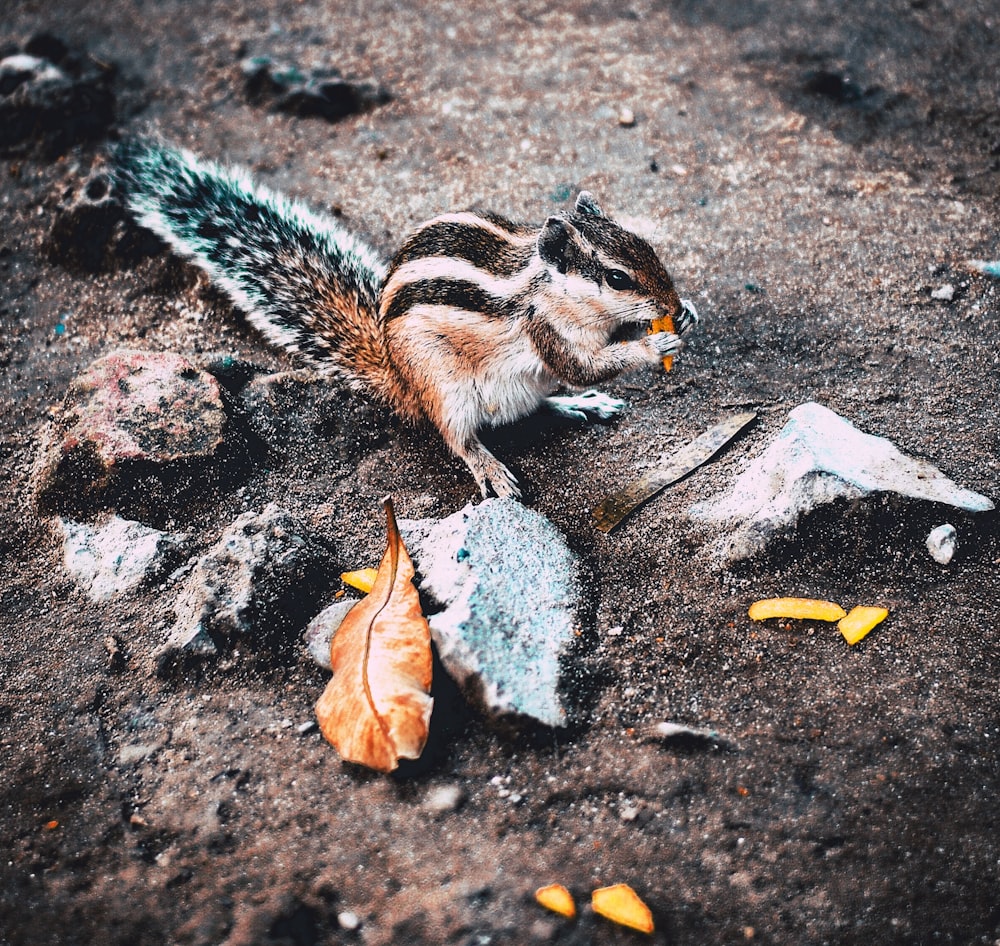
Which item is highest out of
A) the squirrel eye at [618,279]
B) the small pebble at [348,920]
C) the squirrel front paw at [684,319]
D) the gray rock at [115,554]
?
the squirrel eye at [618,279]

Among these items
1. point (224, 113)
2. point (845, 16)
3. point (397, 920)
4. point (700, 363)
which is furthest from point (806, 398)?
point (224, 113)

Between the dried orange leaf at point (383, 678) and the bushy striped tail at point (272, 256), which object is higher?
the bushy striped tail at point (272, 256)

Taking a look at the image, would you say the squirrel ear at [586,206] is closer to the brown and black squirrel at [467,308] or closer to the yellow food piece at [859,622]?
the brown and black squirrel at [467,308]

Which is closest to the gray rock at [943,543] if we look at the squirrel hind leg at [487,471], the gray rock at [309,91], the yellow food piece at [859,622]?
the yellow food piece at [859,622]

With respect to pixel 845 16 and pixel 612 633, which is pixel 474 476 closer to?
pixel 612 633

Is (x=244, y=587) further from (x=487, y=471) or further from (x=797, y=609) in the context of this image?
(x=797, y=609)

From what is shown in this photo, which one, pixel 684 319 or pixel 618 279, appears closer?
pixel 618 279

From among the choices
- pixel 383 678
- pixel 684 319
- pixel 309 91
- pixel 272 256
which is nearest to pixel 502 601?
pixel 383 678
